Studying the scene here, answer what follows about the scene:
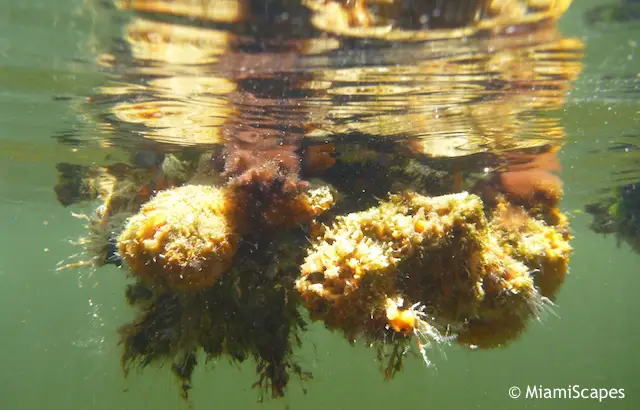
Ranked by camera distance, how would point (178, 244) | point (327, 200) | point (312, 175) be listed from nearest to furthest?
point (178, 244)
point (327, 200)
point (312, 175)

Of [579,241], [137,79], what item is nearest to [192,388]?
[137,79]

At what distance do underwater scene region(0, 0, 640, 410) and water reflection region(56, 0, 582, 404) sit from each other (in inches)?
1.4

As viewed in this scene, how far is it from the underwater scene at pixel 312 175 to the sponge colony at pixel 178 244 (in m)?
0.03

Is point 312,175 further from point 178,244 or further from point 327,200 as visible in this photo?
point 178,244

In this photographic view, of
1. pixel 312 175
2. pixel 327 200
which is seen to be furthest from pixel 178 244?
pixel 312 175

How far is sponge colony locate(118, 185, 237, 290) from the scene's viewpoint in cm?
473

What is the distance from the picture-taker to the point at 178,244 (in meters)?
4.75

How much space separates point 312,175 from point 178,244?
3.47 meters

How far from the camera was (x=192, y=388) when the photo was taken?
6.20 m

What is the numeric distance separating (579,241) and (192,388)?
47089mm

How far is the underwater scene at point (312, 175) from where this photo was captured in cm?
489

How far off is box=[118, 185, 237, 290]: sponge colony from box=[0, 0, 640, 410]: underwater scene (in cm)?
3

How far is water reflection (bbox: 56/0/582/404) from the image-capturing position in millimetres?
4816

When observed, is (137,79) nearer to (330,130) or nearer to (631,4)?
(330,130)
